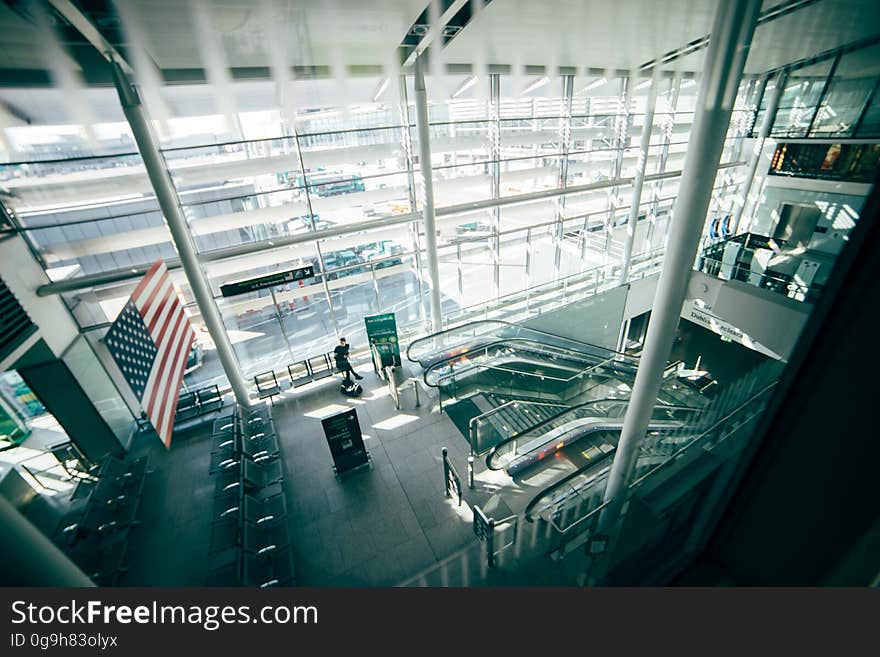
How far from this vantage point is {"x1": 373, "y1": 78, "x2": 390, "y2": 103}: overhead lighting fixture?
30.1 feet

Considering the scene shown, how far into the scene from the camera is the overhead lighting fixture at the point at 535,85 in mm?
10891

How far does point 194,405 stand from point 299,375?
2566 mm

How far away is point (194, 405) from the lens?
920cm

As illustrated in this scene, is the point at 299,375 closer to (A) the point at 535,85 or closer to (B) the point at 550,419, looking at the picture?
(B) the point at 550,419

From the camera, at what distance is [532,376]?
8625 millimetres

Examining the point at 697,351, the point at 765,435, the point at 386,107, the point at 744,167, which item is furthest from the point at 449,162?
the point at 744,167

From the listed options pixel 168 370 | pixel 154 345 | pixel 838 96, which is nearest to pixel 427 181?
pixel 154 345

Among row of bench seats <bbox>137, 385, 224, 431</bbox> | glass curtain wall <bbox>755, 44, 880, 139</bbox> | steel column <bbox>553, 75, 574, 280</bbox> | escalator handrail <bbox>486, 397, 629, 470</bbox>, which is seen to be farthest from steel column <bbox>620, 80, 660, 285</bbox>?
row of bench seats <bbox>137, 385, 224, 431</bbox>

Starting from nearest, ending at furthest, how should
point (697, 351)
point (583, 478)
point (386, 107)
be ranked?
point (583, 478), point (386, 107), point (697, 351)

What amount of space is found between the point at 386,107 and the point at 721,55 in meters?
8.14

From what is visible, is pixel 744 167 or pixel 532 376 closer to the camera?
pixel 532 376

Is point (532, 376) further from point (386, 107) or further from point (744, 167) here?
Answer: point (744, 167)

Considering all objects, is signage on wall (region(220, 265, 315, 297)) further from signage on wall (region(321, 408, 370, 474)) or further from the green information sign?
signage on wall (region(321, 408, 370, 474))

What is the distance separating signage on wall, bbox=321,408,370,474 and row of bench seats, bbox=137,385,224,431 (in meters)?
4.25
